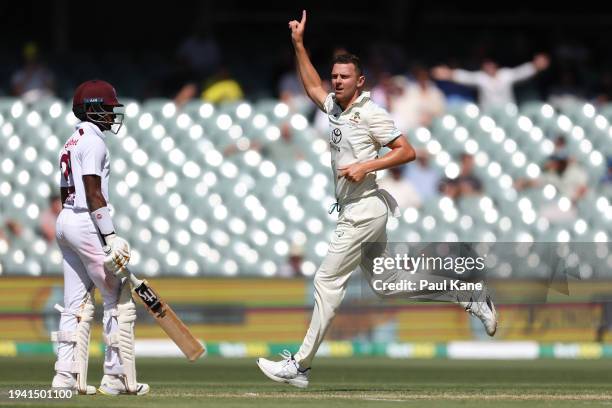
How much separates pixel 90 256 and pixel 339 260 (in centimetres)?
156

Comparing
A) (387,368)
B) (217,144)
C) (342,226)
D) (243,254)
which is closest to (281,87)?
(217,144)

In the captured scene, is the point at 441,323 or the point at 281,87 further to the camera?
the point at 281,87

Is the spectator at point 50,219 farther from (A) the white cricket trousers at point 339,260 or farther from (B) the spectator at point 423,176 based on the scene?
(A) the white cricket trousers at point 339,260

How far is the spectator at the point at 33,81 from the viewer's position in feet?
55.1

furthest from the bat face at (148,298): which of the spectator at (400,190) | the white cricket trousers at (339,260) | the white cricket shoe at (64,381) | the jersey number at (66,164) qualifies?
the spectator at (400,190)

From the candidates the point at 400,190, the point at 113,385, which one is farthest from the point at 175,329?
the point at 400,190

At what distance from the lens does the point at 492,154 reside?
15.9 metres

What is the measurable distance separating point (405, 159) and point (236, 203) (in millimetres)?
7130

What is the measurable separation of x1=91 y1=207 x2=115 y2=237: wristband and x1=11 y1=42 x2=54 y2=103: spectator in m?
9.13

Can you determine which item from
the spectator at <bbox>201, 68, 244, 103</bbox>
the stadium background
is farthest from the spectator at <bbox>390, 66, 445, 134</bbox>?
the spectator at <bbox>201, 68, 244, 103</bbox>

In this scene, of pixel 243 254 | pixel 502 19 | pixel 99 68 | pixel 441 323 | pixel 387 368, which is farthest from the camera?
pixel 502 19

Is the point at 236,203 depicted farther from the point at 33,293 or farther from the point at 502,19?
the point at 502,19

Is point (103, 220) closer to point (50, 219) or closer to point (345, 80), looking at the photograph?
point (345, 80)

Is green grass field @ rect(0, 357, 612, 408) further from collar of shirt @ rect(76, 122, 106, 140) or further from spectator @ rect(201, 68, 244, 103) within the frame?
spectator @ rect(201, 68, 244, 103)
